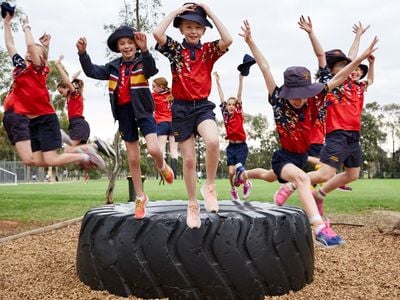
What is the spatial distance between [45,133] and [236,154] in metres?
4.03

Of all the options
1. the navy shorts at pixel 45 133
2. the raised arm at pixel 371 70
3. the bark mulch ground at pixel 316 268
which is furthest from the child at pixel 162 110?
the raised arm at pixel 371 70

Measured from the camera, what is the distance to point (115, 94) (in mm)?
4703

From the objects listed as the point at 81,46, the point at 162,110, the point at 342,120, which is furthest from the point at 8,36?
the point at 342,120

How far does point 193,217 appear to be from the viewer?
13.7ft

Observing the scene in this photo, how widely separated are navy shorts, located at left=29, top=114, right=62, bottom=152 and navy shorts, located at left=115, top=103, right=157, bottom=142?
2.26 meters

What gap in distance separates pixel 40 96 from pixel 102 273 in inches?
122

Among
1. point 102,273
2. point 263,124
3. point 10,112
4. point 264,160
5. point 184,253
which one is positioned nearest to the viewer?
point 184,253

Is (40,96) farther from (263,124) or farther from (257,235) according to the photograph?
(263,124)

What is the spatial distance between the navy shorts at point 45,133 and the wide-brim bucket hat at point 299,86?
3.37m

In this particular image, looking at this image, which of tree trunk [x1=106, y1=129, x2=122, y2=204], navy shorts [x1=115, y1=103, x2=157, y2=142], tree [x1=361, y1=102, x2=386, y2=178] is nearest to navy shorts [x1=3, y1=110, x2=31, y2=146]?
navy shorts [x1=115, y1=103, x2=157, y2=142]

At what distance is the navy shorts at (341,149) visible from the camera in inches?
236

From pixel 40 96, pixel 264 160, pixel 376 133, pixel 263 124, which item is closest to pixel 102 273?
pixel 40 96

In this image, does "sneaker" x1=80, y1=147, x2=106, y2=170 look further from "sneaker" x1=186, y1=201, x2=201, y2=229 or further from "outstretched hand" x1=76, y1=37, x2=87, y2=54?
"sneaker" x1=186, y1=201, x2=201, y2=229

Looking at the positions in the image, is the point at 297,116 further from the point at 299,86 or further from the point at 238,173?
the point at 238,173
